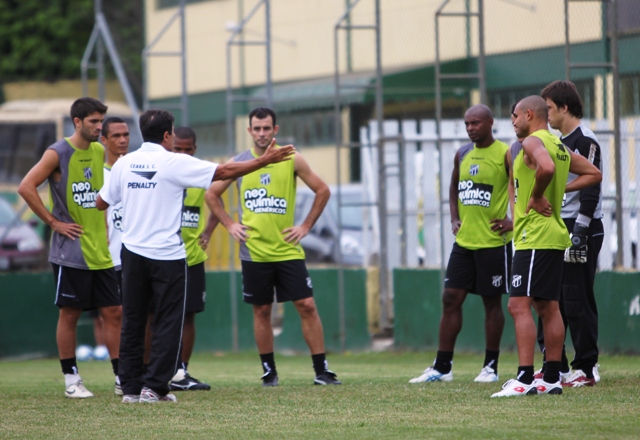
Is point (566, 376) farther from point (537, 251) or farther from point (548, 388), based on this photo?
point (537, 251)

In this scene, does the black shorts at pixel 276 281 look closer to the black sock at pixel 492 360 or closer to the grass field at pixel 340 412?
the grass field at pixel 340 412

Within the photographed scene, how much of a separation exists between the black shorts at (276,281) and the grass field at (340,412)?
2.47 feet

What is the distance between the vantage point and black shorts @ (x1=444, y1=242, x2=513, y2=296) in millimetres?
9633

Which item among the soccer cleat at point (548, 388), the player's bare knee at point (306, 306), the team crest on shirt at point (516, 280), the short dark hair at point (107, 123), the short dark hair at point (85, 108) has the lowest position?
the soccer cleat at point (548, 388)

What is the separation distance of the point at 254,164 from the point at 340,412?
1.82m

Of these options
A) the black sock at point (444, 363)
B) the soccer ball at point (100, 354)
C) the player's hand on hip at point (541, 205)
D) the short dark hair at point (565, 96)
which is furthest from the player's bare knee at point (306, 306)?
the soccer ball at point (100, 354)

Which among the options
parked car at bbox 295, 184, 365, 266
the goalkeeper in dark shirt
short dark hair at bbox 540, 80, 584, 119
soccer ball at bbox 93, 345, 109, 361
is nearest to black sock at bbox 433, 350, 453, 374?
the goalkeeper in dark shirt

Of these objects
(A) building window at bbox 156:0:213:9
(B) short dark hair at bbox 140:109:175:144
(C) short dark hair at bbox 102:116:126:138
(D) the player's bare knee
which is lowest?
(D) the player's bare knee

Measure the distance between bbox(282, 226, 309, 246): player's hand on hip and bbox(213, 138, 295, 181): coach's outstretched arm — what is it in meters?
1.70

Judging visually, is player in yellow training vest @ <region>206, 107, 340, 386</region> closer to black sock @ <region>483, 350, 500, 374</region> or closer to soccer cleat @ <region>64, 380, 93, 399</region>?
black sock @ <region>483, 350, 500, 374</region>

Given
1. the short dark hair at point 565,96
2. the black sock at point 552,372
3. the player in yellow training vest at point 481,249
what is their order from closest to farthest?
A: the black sock at point 552,372 < the short dark hair at point 565,96 < the player in yellow training vest at point 481,249

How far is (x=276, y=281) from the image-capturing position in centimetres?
991

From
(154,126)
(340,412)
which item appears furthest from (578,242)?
(154,126)

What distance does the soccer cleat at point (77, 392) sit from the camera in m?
8.99
